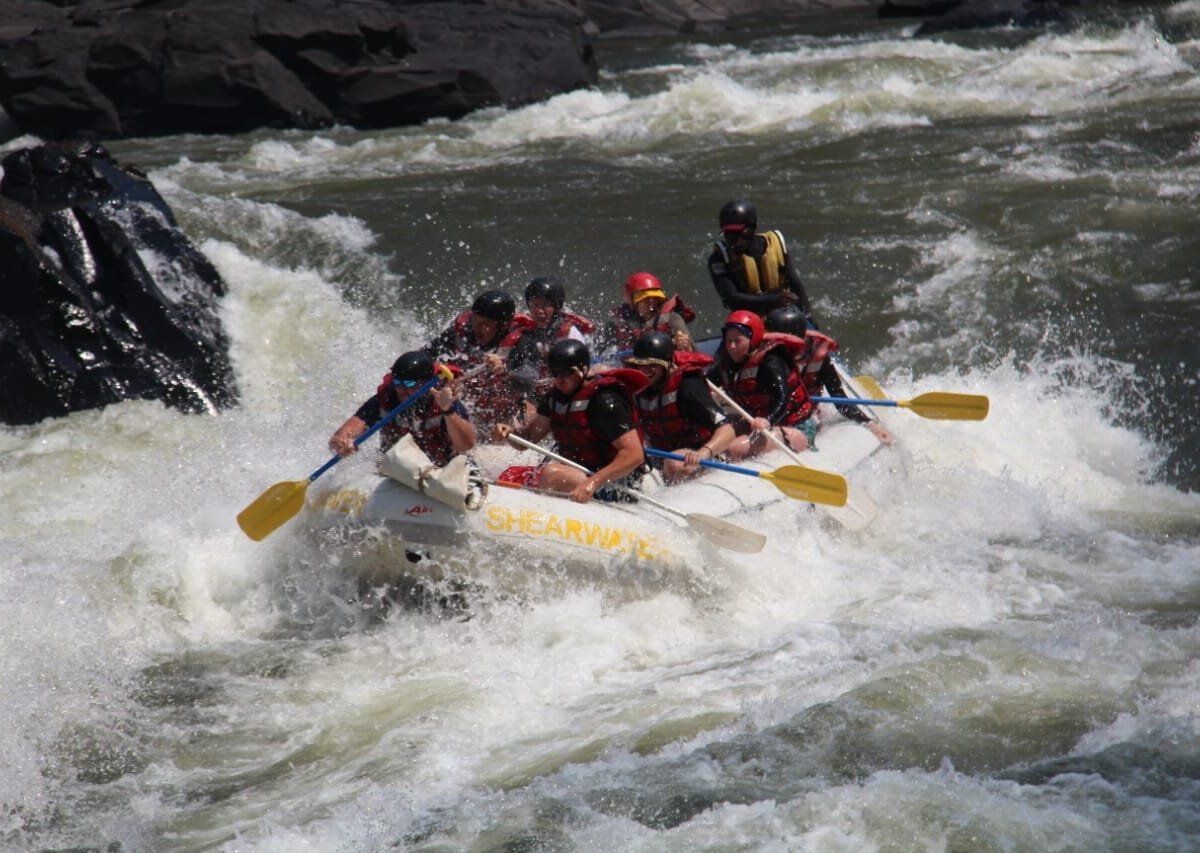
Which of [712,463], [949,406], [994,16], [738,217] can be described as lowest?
[949,406]

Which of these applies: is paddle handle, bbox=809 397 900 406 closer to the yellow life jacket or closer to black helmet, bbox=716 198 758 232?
the yellow life jacket

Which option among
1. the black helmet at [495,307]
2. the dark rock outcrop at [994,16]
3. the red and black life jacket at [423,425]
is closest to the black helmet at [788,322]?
the black helmet at [495,307]

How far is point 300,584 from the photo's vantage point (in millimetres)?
6848

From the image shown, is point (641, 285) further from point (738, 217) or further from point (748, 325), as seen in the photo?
point (748, 325)

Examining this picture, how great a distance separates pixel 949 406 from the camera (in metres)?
7.92

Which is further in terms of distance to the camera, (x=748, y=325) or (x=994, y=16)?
(x=994, y=16)

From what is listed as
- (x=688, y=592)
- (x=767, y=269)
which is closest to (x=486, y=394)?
(x=688, y=592)

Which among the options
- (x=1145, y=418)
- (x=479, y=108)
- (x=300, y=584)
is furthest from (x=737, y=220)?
(x=479, y=108)

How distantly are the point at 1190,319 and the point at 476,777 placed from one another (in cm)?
693

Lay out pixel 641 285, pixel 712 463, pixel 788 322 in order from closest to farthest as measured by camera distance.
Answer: pixel 712 463
pixel 788 322
pixel 641 285

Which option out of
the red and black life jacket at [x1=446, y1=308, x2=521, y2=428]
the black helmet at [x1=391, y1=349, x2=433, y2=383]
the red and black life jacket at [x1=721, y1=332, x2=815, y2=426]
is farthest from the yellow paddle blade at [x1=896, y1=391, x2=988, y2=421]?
the black helmet at [x1=391, y1=349, x2=433, y2=383]

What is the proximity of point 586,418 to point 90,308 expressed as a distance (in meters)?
4.51

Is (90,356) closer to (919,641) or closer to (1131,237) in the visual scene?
(919,641)

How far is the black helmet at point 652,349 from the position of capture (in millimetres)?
6742
